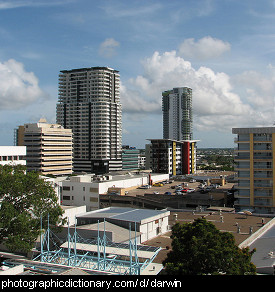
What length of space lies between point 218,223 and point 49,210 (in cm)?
2117

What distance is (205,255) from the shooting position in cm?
2164

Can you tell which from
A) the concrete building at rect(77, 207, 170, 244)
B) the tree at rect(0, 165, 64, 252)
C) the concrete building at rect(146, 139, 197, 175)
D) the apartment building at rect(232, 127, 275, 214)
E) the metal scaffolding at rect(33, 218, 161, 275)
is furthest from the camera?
the concrete building at rect(146, 139, 197, 175)

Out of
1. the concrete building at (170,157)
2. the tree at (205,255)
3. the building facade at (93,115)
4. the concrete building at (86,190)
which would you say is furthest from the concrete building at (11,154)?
the building facade at (93,115)

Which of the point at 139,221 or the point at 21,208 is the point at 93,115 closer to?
the point at 139,221

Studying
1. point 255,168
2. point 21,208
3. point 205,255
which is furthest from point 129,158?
point 205,255

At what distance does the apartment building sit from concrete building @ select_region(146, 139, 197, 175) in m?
72.1

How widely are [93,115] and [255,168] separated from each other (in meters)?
105

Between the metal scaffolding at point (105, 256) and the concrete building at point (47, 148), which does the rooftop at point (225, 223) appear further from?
the concrete building at point (47, 148)

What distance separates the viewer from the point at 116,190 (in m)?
68.8

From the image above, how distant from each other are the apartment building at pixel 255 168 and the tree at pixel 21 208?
126ft

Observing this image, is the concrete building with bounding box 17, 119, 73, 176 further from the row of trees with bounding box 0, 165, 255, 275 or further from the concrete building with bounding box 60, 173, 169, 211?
the row of trees with bounding box 0, 165, 255, 275

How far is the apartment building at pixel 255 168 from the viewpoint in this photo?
6047 cm

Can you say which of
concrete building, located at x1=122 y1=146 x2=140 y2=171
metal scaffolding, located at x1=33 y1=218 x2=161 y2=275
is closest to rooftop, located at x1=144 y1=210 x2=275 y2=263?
metal scaffolding, located at x1=33 y1=218 x2=161 y2=275

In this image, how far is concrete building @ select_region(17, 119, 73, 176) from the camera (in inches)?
4919
